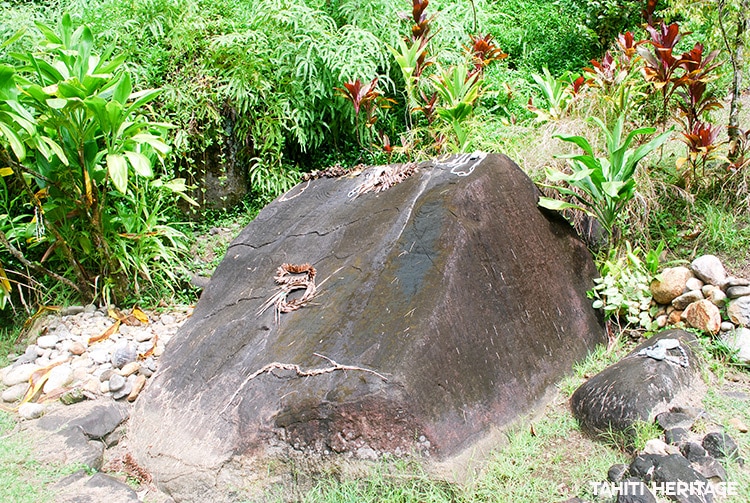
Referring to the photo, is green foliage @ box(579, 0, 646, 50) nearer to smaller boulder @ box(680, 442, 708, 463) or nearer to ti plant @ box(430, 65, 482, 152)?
ti plant @ box(430, 65, 482, 152)

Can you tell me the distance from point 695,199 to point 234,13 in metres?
4.34

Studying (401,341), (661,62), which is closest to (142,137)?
Answer: (401,341)

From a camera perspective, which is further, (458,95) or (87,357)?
(458,95)

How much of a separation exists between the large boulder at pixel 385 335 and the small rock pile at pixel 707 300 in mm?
415

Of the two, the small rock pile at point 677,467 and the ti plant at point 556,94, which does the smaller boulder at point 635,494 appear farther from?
the ti plant at point 556,94

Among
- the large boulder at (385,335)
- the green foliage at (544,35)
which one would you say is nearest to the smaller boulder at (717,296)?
the large boulder at (385,335)

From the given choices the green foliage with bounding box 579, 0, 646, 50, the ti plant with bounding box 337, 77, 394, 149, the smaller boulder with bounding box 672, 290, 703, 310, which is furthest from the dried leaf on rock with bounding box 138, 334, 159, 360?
the green foliage with bounding box 579, 0, 646, 50

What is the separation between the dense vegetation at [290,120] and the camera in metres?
3.71

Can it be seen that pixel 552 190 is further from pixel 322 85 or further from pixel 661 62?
pixel 322 85

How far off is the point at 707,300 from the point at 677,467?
136 cm

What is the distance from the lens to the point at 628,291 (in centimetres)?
340

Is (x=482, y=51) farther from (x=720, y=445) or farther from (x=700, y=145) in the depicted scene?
(x=720, y=445)

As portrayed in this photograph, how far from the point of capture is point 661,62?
404cm

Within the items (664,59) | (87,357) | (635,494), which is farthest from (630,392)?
(87,357)
